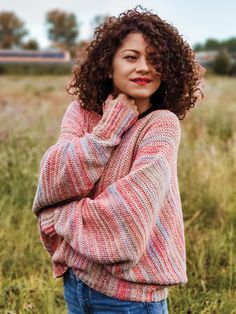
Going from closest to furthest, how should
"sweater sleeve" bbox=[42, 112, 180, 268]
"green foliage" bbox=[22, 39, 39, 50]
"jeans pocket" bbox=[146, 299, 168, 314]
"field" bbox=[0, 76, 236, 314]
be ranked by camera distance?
"sweater sleeve" bbox=[42, 112, 180, 268]
"jeans pocket" bbox=[146, 299, 168, 314]
"field" bbox=[0, 76, 236, 314]
"green foliage" bbox=[22, 39, 39, 50]

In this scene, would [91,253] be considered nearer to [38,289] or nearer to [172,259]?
[172,259]

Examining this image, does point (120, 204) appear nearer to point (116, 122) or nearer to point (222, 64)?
point (116, 122)

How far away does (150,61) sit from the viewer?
1895 mm

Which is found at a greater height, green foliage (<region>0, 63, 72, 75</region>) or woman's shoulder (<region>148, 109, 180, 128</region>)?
woman's shoulder (<region>148, 109, 180, 128</region>)

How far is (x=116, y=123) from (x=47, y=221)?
381 millimetres

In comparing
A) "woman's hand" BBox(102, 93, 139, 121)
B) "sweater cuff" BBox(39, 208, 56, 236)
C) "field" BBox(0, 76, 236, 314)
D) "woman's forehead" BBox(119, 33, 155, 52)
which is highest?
"woman's forehead" BBox(119, 33, 155, 52)

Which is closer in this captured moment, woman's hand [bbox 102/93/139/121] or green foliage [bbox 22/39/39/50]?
woman's hand [bbox 102/93/139/121]

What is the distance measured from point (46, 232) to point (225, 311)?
4.91ft

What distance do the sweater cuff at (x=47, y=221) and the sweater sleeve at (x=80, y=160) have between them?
0.03 m

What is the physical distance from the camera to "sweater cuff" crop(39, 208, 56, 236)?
1892mm

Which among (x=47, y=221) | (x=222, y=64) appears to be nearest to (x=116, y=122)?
(x=47, y=221)

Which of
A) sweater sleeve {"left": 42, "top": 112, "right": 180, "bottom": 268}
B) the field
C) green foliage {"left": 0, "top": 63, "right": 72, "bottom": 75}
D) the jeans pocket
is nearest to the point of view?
sweater sleeve {"left": 42, "top": 112, "right": 180, "bottom": 268}

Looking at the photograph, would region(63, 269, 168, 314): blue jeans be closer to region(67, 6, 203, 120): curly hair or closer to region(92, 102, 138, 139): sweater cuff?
region(92, 102, 138, 139): sweater cuff

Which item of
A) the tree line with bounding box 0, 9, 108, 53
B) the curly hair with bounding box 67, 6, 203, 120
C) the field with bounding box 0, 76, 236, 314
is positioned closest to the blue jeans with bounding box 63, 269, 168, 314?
the curly hair with bounding box 67, 6, 203, 120
